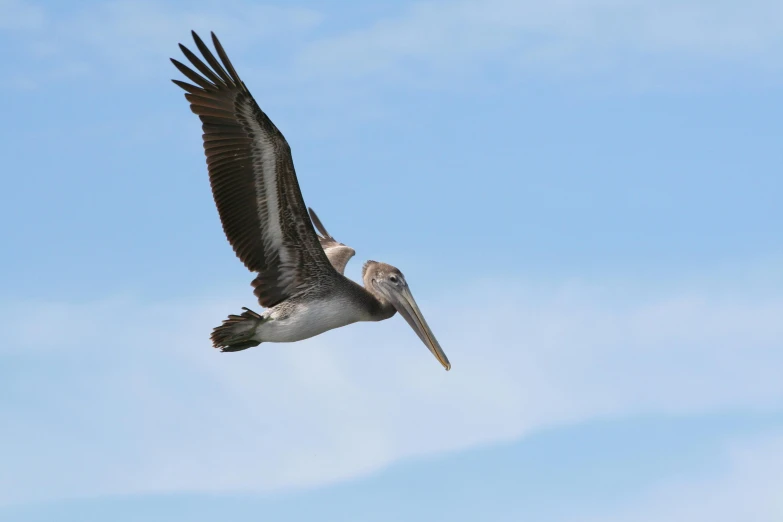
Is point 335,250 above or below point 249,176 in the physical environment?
above

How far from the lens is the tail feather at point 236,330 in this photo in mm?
18562

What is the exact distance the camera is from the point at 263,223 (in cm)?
1848

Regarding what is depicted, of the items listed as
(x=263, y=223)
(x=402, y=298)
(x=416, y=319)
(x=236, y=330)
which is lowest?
(x=236, y=330)

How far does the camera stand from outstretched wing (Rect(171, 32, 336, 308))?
58.7 ft

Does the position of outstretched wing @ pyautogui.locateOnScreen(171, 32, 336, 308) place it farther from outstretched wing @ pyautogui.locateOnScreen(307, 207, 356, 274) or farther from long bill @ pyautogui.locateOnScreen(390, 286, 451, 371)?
outstretched wing @ pyautogui.locateOnScreen(307, 207, 356, 274)

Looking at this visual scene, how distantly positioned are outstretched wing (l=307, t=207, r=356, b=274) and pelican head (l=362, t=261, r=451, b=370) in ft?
4.20

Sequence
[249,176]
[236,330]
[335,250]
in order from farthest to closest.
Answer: [335,250] < [236,330] < [249,176]

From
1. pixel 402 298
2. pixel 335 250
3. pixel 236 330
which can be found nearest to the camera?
pixel 236 330

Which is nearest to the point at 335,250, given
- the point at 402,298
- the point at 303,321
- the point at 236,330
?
the point at 402,298

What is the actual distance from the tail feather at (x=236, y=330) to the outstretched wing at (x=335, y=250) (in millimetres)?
2679

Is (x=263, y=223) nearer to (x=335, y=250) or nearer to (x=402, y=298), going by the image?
(x=402, y=298)

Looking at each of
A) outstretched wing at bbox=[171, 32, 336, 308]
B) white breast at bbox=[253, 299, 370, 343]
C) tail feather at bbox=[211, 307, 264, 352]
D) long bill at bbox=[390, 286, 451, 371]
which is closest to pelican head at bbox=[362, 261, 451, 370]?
long bill at bbox=[390, 286, 451, 371]

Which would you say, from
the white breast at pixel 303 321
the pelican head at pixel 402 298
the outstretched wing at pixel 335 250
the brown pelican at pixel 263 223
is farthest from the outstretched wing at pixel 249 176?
the outstretched wing at pixel 335 250

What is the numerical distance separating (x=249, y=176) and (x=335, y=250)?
4433 mm
